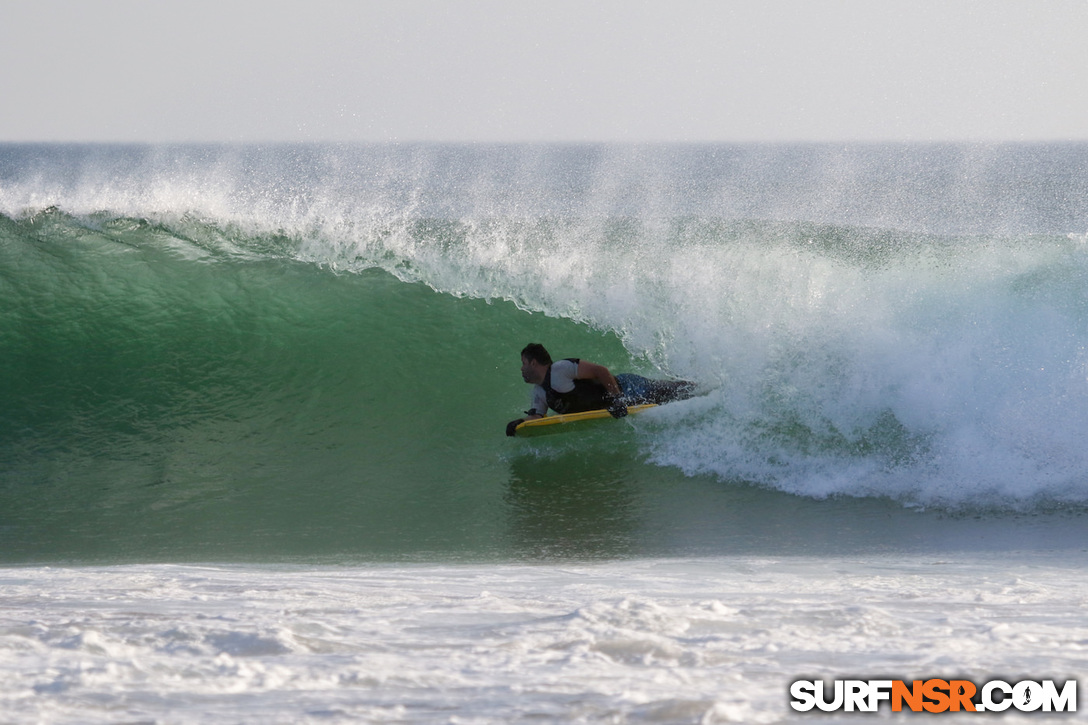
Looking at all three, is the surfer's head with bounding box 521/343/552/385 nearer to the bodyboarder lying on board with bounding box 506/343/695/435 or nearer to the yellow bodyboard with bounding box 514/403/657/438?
the bodyboarder lying on board with bounding box 506/343/695/435

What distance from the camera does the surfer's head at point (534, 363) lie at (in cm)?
698

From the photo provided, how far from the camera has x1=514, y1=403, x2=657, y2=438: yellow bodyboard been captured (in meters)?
7.06

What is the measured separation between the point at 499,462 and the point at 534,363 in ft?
2.60

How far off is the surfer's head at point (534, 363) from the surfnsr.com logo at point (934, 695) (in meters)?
4.34

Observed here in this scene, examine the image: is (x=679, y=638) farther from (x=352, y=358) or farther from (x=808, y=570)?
(x=352, y=358)

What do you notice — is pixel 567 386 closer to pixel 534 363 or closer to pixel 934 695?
pixel 534 363

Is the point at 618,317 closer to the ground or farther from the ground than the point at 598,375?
farther from the ground

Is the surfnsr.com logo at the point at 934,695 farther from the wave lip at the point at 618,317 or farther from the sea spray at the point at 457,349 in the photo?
the wave lip at the point at 618,317

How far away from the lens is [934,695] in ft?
8.82

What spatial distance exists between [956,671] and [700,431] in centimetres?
438

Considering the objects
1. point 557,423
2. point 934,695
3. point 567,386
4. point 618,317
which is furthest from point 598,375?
point 934,695

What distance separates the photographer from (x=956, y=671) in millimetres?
2861

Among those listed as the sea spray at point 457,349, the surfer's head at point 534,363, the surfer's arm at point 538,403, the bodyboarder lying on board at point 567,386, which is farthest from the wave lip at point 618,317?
the surfer's head at point 534,363

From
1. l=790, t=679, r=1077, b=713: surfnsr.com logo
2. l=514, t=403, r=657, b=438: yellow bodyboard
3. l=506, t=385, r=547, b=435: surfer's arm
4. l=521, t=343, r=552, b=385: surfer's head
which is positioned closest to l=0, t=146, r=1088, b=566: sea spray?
l=514, t=403, r=657, b=438: yellow bodyboard
